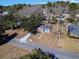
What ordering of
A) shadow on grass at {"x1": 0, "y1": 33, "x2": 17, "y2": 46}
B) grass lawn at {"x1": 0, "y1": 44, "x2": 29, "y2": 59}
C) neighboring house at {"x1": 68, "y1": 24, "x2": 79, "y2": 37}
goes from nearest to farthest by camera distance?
grass lawn at {"x1": 0, "y1": 44, "x2": 29, "y2": 59} → shadow on grass at {"x1": 0, "y1": 33, "x2": 17, "y2": 46} → neighboring house at {"x1": 68, "y1": 24, "x2": 79, "y2": 37}

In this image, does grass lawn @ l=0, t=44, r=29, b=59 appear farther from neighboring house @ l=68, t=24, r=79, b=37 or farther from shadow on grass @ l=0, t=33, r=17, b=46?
neighboring house @ l=68, t=24, r=79, b=37

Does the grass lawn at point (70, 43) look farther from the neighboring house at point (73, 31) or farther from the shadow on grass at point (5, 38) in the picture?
the shadow on grass at point (5, 38)

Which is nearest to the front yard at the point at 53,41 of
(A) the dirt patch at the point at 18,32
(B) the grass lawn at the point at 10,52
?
(A) the dirt patch at the point at 18,32

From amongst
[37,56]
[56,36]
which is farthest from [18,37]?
[37,56]

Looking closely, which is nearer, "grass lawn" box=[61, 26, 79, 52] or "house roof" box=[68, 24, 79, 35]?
"grass lawn" box=[61, 26, 79, 52]

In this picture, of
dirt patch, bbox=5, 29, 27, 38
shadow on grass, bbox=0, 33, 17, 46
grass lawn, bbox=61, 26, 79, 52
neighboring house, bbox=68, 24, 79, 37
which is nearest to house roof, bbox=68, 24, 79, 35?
neighboring house, bbox=68, 24, 79, 37

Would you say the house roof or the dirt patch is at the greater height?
the house roof

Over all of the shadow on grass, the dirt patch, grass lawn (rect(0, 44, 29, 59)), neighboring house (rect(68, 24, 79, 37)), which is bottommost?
grass lawn (rect(0, 44, 29, 59))

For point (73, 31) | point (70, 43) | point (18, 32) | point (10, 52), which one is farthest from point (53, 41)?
point (18, 32)

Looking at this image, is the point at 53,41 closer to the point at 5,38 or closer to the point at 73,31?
the point at 73,31
